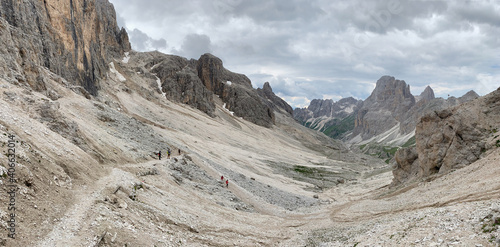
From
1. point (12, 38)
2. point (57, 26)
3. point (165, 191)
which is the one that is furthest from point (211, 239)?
point (57, 26)

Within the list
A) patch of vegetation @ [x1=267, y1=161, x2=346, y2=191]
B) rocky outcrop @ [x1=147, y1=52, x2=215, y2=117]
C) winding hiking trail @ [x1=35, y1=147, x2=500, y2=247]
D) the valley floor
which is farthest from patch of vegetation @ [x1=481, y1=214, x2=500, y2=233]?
rocky outcrop @ [x1=147, y1=52, x2=215, y2=117]

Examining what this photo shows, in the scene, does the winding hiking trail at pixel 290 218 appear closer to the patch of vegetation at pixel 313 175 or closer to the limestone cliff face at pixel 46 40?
the limestone cliff face at pixel 46 40

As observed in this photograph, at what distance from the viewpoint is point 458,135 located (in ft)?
140

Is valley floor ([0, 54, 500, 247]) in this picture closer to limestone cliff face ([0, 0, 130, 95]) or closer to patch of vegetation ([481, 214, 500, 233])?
patch of vegetation ([481, 214, 500, 233])

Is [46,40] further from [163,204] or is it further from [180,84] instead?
[180,84]

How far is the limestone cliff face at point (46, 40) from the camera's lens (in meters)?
45.8

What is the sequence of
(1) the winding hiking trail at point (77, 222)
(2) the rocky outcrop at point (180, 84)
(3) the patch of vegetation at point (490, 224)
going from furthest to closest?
1. (2) the rocky outcrop at point (180, 84)
2. (1) the winding hiking trail at point (77, 222)
3. (3) the patch of vegetation at point (490, 224)

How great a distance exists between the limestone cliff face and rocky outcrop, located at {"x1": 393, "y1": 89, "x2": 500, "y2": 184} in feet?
199

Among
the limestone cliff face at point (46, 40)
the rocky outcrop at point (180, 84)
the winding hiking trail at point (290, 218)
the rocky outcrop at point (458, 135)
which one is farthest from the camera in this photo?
the rocky outcrop at point (180, 84)

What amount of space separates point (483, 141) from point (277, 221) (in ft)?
95.9

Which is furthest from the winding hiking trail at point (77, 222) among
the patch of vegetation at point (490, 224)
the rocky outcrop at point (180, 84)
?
the rocky outcrop at point (180, 84)

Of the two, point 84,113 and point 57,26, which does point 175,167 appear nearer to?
point 84,113

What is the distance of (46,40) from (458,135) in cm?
7937

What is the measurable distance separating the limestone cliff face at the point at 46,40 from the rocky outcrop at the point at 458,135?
60.7m
